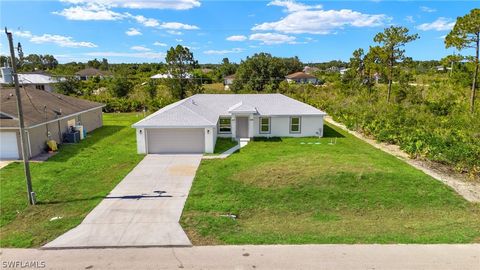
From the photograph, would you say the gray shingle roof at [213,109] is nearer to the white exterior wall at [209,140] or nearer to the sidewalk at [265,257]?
the white exterior wall at [209,140]

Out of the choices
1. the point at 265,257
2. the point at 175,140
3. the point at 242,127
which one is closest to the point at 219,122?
the point at 242,127

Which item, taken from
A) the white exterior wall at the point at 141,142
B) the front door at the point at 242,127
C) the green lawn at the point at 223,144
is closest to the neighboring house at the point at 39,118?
the white exterior wall at the point at 141,142

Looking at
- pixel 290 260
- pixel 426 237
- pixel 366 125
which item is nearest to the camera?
pixel 290 260

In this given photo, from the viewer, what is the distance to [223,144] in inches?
854

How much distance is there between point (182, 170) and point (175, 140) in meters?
4.00

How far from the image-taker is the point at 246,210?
1130cm

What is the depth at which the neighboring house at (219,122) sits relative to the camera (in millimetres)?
19469

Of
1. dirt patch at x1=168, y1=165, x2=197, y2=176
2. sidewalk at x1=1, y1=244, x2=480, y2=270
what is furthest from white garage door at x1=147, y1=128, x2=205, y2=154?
sidewalk at x1=1, y1=244, x2=480, y2=270

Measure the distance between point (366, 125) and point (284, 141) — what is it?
7435mm

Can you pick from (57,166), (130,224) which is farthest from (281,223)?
(57,166)

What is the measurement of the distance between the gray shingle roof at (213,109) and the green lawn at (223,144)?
169 centimetres

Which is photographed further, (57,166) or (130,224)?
(57,166)

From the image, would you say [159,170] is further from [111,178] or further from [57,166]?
[57,166]

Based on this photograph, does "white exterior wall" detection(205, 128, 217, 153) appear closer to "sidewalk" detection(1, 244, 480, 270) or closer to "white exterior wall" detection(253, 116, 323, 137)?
"white exterior wall" detection(253, 116, 323, 137)
